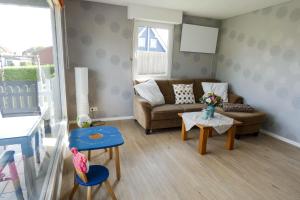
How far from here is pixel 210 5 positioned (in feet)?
10.8

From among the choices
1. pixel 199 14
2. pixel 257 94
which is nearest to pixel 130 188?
pixel 257 94

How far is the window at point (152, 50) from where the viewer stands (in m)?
3.74

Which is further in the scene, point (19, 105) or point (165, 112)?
point (165, 112)

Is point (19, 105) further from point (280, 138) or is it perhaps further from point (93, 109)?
point (280, 138)

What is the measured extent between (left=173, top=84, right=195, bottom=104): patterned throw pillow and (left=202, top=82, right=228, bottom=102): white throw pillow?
0.41 metres

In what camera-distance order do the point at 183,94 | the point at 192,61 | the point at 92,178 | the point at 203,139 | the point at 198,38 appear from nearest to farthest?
1. the point at 92,178
2. the point at 203,139
3. the point at 183,94
4. the point at 198,38
5. the point at 192,61

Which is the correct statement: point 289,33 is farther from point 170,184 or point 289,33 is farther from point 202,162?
point 170,184

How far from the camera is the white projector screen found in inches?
159

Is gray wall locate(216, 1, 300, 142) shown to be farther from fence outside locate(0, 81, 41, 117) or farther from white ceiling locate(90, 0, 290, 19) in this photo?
fence outside locate(0, 81, 41, 117)

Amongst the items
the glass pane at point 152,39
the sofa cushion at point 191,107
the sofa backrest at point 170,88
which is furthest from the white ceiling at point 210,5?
the sofa cushion at point 191,107

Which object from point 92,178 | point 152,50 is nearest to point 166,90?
point 152,50

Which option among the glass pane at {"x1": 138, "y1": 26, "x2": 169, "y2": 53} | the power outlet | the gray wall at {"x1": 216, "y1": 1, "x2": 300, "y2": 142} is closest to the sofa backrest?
the glass pane at {"x1": 138, "y1": 26, "x2": 169, "y2": 53}

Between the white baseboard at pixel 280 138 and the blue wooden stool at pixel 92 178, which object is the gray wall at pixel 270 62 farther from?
the blue wooden stool at pixel 92 178

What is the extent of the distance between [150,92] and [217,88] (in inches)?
63.3
